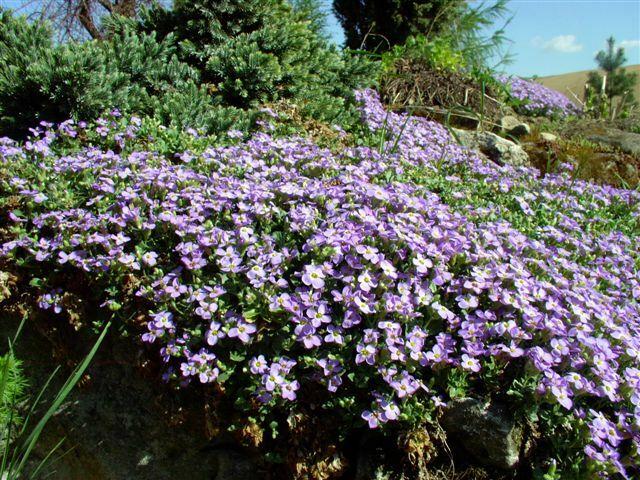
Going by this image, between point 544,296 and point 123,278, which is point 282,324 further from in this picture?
point 544,296

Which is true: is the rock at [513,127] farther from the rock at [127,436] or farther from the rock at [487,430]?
the rock at [127,436]

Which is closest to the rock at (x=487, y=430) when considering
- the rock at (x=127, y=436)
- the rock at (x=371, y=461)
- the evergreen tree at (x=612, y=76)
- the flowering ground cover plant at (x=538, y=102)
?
the rock at (x=371, y=461)

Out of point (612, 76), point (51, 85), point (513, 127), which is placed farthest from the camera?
point (612, 76)

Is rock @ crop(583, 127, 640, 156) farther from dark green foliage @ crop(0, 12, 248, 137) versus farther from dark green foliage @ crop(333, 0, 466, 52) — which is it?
dark green foliage @ crop(0, 12, 248, 137)

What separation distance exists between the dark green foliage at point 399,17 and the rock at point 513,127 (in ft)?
11.5

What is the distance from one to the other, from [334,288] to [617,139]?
23.1ft

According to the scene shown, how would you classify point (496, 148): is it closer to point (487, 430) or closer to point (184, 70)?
point (184, 70)

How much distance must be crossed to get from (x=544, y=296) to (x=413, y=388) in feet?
2.95

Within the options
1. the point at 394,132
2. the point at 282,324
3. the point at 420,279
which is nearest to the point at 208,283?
the point at 282,324

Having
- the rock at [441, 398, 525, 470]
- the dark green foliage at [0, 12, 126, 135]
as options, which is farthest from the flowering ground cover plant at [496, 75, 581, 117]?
the rock at [441, 398, 525, 470]

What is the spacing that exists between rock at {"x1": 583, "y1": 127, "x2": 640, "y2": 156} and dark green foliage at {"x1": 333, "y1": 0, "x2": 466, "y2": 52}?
169 inches

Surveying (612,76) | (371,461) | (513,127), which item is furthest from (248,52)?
(612,76)

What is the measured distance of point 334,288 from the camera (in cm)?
251

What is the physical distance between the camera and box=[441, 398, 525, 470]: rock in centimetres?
223
